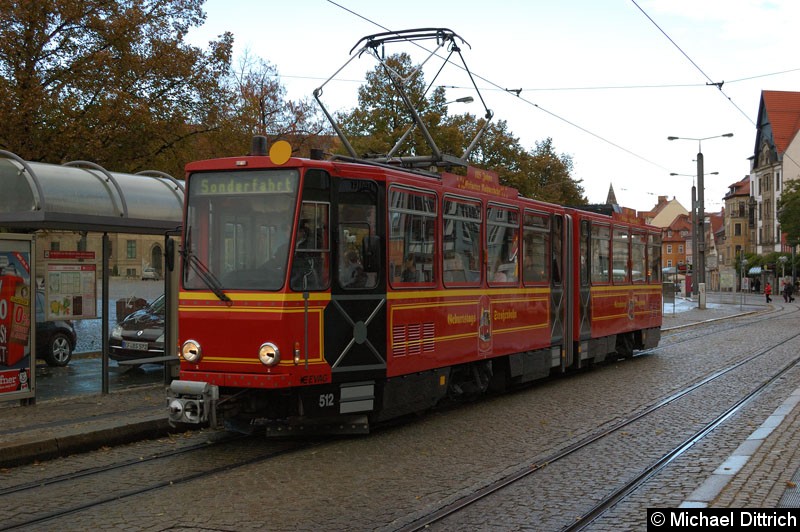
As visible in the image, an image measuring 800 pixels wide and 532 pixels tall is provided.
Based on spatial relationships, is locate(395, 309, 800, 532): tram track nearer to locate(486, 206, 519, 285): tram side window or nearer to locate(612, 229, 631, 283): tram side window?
locate(486, 206, 519, 285): tram side window

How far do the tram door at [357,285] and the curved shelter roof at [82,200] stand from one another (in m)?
4.13

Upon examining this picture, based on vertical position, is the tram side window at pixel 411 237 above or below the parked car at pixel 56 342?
above

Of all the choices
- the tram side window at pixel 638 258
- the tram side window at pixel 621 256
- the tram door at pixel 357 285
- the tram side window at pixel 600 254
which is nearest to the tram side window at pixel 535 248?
the tram side window at pixel 600 254

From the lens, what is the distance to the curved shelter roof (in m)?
11.8

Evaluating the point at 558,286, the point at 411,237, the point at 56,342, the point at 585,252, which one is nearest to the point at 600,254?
the point at 585,252

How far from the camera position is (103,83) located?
20.6 m

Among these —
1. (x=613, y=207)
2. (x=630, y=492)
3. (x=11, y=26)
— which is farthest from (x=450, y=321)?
(x=11, y=26)

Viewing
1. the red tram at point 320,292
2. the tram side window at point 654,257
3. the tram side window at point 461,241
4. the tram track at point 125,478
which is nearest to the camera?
the tram track at point 125,478

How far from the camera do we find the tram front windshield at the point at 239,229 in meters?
9.35

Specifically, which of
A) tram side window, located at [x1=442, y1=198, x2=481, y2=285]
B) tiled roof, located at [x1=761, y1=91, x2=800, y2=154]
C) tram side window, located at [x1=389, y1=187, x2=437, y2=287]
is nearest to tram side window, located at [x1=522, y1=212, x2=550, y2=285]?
tram side window, located at [x1=442, y1=198, x2=481, y2=285]

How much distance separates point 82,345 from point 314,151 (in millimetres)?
6241

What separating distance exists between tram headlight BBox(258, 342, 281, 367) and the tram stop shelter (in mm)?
2250

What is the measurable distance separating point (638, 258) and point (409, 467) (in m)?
12.8

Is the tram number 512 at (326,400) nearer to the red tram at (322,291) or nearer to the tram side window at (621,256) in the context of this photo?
the red tram at (322,291)
